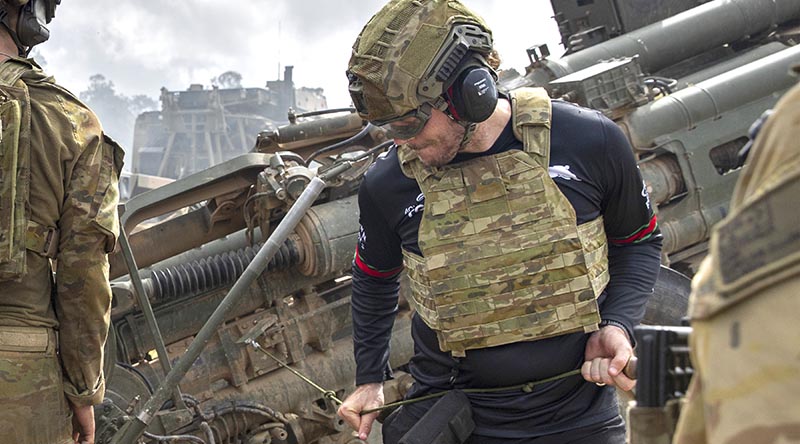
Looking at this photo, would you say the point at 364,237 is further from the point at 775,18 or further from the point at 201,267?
the point at 775,18

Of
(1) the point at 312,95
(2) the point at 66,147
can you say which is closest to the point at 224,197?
(2) the point at 66,147

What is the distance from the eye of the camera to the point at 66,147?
285cm

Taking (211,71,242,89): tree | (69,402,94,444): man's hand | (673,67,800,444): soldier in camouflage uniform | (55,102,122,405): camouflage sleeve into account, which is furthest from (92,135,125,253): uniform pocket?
(211,71,242,89): tree

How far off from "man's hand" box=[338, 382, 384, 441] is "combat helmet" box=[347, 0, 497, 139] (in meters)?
0.82

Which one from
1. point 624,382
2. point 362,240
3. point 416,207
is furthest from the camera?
point 362,240

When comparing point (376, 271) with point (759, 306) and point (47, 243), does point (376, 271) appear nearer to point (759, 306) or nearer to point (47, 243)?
point (47, 243)

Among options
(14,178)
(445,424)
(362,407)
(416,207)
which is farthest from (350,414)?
(14,178)

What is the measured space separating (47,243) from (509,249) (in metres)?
1.42

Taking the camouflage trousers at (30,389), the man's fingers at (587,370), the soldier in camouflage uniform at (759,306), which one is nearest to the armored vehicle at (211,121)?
the camouflage trousers at (30,389)

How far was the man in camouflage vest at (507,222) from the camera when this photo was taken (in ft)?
8.24

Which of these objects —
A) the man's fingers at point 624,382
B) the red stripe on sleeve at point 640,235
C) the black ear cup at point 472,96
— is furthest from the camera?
the red stripe on sleeve at point 640,235

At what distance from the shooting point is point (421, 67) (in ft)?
8.17

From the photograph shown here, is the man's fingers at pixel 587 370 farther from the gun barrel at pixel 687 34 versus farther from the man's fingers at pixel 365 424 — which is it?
the gun barrel at pixel 687 34

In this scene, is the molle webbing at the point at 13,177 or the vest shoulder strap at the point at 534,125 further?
the molle webbing at the point at 13,177
